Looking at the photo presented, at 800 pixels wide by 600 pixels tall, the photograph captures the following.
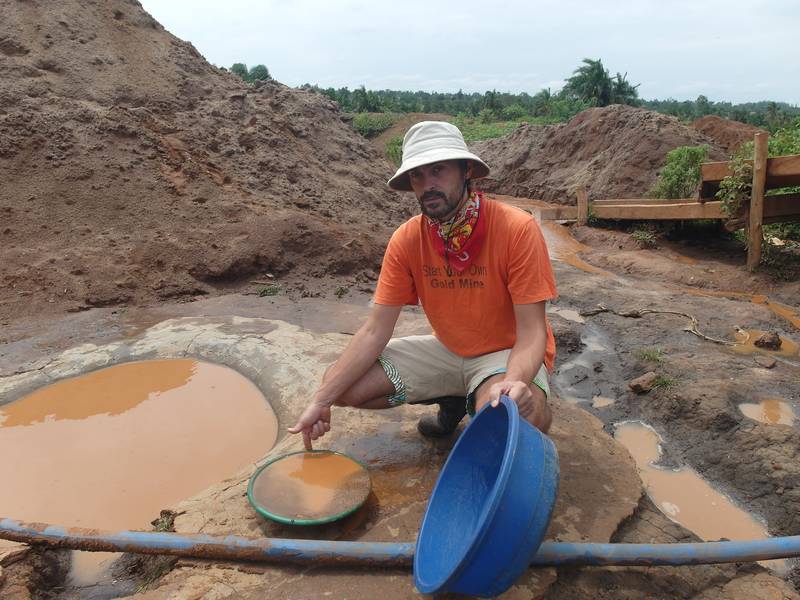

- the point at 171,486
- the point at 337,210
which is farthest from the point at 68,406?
the point at 337,210

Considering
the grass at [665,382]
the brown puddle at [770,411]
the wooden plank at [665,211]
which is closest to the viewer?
the brown puddle at [770,411]

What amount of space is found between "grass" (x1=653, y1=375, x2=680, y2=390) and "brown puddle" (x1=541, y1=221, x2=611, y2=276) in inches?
173

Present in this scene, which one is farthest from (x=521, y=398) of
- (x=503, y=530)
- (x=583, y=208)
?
(x=583, y=208)

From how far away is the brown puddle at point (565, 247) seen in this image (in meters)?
9.10

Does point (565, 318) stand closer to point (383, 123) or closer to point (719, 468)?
point (719, 468)

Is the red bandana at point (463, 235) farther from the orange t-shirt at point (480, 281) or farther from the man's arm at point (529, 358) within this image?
the man's arm at point (529, 358)

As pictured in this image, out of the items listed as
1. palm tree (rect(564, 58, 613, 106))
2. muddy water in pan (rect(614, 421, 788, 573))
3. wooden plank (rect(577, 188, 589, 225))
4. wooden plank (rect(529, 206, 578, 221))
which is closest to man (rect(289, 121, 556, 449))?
muddy water in pan (rect(614, 421, 788, 573))

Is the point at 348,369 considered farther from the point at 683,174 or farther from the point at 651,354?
the point at 683,174

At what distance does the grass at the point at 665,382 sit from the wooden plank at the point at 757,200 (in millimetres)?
3719

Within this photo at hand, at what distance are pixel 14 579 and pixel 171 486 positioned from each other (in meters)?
0.88

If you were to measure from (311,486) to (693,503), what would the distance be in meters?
2.01

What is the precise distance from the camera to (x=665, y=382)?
4.11 meters

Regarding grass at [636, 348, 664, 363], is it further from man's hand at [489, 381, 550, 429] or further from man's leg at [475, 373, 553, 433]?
man's hand at [489, 381, 550, 429]

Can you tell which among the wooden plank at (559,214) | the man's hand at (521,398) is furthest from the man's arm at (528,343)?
the wooden plank at (559,214)
